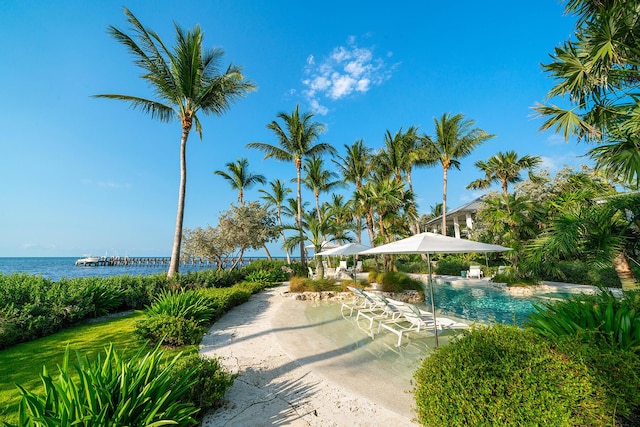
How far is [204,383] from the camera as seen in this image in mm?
3209

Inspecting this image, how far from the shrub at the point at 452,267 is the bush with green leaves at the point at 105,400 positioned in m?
21.9

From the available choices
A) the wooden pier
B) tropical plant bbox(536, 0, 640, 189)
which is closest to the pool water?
tropical plant bbox(536, 0, 640, 189)

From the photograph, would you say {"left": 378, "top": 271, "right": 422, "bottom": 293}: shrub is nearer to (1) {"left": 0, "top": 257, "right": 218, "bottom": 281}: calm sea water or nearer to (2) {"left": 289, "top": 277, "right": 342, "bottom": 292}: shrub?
(2) {"left": 289, "top": 277, "right": 342, "bottom": 292}: shrub

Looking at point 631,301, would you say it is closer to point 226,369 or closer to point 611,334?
point 611,334

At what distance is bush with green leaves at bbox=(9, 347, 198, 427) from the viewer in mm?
2115

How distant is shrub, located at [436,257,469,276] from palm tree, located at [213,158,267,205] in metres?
18.9

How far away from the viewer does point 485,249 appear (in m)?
5.81

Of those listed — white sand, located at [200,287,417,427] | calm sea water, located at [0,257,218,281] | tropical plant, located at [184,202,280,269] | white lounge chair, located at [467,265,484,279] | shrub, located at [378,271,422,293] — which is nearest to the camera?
white sand, located at [200,287,417,427]

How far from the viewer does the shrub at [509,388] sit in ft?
7.25

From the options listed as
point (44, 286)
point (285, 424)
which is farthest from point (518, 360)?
point (44, 286)

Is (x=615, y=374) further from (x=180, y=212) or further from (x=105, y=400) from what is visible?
(x=180, y=212)

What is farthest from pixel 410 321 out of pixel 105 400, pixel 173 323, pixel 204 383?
pixel 105 400

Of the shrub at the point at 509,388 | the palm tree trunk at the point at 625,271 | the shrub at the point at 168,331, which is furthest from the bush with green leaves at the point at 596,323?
the shrub at the point at 168,331

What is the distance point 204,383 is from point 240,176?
24.5 meters
